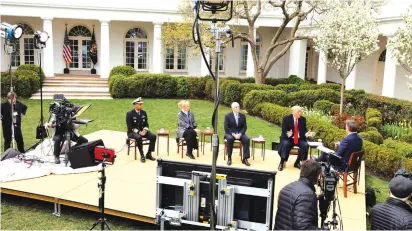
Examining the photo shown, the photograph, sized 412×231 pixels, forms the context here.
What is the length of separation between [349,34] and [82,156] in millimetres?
10072

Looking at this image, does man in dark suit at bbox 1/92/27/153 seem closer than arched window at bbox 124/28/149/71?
Yes

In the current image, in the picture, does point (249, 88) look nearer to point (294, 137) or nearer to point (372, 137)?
point (372, 137)

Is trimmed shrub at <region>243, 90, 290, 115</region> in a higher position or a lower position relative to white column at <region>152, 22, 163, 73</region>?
lower

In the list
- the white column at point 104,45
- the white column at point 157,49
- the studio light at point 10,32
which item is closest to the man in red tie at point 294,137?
the studio light at point 10,32

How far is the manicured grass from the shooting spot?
14.0 meters

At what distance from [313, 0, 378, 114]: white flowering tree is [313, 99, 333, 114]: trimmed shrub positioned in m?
2.23

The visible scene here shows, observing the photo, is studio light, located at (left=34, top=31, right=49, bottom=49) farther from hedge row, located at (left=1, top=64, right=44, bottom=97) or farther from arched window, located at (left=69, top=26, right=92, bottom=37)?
arched window, located at (left=69, top=26, right=92, bottom=37)

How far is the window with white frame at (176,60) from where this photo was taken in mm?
27953

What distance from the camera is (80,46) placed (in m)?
27.3

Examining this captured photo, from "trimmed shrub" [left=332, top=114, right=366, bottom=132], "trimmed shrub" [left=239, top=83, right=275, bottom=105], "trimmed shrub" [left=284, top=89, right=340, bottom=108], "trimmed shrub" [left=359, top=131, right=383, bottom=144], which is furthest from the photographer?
"trimmed shrub" [left=239, top=83, right=275, bottom=105]

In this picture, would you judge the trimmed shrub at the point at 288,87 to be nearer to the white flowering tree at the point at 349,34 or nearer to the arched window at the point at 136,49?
the white flowering tree at the point at 349,34

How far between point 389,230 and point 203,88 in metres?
19.1

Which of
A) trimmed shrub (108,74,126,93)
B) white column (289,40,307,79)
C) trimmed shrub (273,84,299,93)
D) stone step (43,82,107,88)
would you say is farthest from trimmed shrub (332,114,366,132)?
stone step (43,82,107,88)

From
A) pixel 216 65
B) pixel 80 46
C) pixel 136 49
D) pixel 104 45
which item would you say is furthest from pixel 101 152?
pixel 80 46
